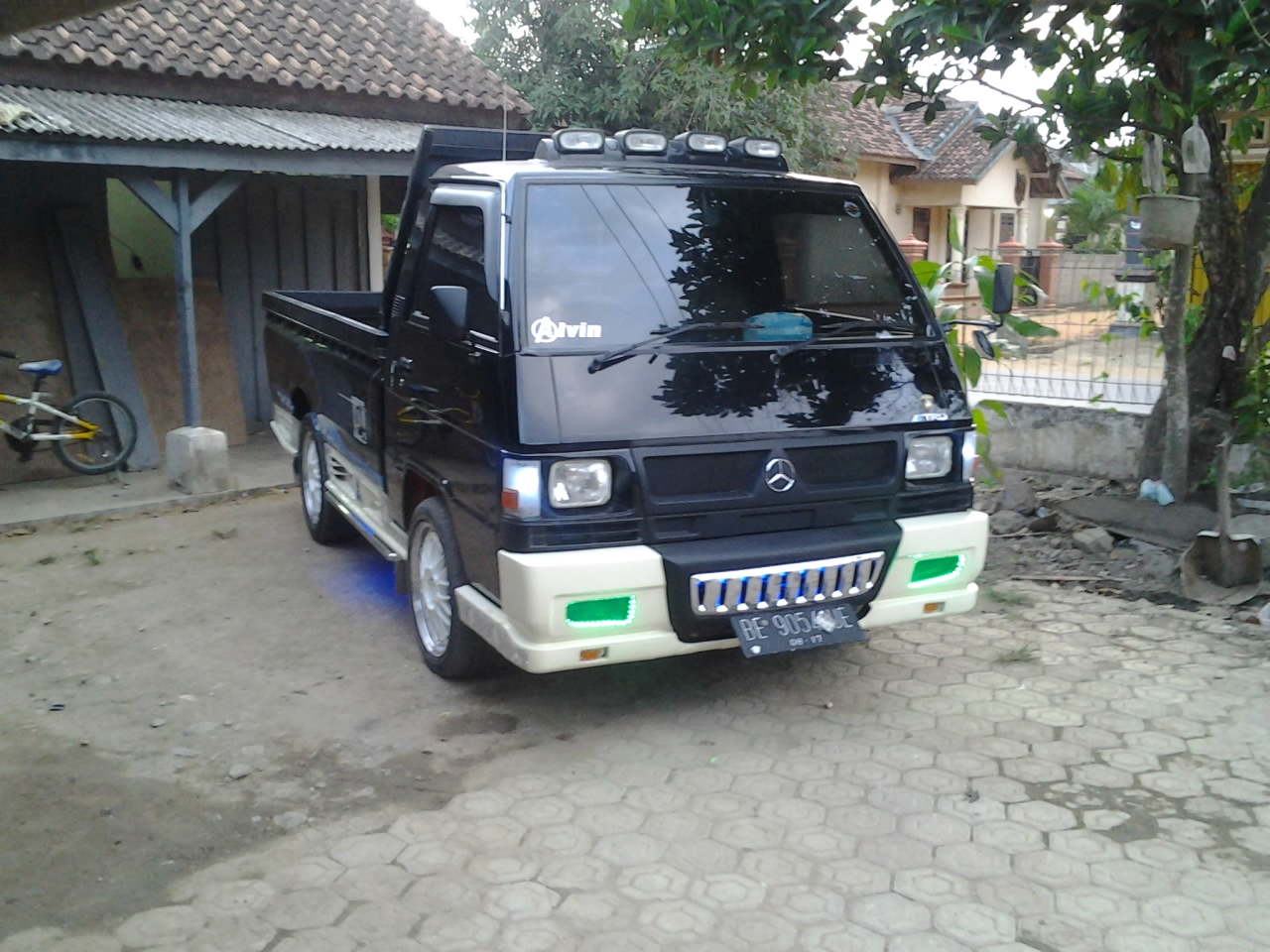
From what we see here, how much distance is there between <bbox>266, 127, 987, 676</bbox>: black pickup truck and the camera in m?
4.16

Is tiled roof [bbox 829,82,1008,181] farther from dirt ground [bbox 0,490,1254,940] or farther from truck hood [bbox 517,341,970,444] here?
truck hood [bbox 517,341,970,444]

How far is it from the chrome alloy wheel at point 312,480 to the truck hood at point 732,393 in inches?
136

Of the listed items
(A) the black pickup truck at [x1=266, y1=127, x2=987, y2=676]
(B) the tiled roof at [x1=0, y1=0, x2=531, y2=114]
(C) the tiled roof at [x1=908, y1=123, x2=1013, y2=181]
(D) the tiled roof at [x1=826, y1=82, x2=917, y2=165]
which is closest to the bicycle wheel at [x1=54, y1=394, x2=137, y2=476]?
(B) the tiled roof at [x1=0, y1=0, x2=531, y2=114]

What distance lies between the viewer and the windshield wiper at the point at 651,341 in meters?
4.26

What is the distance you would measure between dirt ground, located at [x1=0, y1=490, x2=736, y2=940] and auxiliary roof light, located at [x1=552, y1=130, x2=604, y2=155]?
2.25 meters

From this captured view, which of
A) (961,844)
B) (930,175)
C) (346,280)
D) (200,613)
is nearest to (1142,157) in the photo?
(961,844)

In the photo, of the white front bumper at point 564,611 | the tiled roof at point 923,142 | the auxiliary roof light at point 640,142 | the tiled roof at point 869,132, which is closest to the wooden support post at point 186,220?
the auxiliary roof light at point 640,142

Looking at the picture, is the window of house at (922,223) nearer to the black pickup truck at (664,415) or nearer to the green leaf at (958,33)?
the green leaf at (958,33)

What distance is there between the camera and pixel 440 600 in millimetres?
5051

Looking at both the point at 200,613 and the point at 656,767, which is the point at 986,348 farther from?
the point at 200,613

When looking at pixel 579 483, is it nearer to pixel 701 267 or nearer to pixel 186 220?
pixel 701 267

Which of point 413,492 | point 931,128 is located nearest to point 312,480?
point 413,492

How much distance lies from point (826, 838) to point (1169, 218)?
4.63m

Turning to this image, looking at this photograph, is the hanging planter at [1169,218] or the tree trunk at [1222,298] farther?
the tree trunk at [1222,298]
